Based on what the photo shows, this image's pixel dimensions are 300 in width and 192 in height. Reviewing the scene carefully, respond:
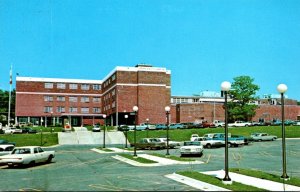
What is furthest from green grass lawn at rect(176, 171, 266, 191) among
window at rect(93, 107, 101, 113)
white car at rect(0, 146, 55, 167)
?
window at rect(93, 107, 101, 113)

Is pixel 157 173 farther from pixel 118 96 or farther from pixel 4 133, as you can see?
pixel 118 96

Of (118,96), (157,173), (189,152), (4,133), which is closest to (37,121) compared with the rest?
(118,96)

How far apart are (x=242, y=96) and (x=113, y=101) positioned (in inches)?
1188

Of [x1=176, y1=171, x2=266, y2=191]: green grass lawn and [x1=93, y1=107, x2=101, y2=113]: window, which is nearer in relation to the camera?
[x1=176, y1=171, x2=266, y2=191]: green grass lawn

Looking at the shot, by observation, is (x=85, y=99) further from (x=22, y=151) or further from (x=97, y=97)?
(x=22, y=151)

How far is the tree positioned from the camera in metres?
89.1

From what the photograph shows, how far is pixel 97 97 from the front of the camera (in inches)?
4208

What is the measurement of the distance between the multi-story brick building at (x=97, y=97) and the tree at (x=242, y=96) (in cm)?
1607

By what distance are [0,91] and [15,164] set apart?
371 feet

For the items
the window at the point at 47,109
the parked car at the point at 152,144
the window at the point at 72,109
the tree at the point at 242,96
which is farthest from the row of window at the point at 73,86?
the parked car at the point at 152,144

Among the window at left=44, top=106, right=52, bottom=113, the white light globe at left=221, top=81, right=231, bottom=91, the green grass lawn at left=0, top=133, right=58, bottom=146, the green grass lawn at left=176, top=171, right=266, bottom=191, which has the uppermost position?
the window at left=44, top=106, right=52, bottom=113

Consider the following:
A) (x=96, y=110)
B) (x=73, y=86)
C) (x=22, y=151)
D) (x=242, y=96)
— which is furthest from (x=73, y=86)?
(x=22, y=151)

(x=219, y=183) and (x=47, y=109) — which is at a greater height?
(x=47, y=109)

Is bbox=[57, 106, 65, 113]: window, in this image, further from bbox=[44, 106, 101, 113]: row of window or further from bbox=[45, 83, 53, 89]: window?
bbox=[45, 83, 53, 89]: window
